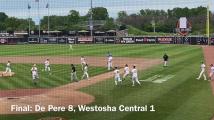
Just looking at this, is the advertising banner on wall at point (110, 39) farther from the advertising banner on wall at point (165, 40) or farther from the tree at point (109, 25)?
the tree at point (109, 25)

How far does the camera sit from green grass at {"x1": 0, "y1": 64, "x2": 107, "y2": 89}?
91.8ft

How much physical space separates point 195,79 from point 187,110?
35.3 feet

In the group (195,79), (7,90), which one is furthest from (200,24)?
(7,90)

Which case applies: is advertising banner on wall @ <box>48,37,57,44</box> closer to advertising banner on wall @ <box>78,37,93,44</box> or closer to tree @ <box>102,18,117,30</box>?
advertising banner on wall @ <box>78,37,93,44</box>

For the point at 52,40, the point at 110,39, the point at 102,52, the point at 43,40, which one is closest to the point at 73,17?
the point at 43,40

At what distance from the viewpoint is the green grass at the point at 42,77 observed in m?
28.0

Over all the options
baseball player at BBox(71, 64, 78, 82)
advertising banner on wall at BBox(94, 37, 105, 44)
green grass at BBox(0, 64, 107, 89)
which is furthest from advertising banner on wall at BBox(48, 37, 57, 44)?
baseball player at BBox(71, 64, 78, 82)

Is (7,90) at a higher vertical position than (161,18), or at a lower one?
lower

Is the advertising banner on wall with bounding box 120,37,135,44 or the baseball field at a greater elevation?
the advertising banner on wall with bounding box 120,37,135,44

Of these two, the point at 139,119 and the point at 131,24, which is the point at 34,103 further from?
the point at 131,24

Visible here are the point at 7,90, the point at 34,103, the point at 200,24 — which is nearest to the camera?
the point at 34,103

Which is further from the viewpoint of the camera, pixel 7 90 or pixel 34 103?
pixel 7 90

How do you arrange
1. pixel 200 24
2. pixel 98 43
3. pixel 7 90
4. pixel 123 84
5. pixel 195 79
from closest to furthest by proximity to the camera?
pixel 7 90
pixel 123 84
pixel 195 79
pixel 98 43
pixel 200 24

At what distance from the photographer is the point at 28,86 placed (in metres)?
27.6
